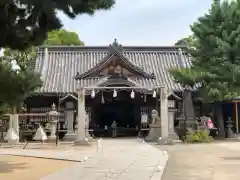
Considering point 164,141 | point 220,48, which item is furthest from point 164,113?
point 220,48

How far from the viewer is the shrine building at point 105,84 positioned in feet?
98.6

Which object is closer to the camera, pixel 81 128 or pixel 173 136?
pixel 81 128

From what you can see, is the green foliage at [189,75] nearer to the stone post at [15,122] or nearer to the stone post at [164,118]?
the stone post at [164,118]

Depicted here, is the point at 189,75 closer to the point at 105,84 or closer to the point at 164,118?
the point at 164,118

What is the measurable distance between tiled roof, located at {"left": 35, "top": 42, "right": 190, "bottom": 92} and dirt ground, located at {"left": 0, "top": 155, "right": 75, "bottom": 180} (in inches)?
612

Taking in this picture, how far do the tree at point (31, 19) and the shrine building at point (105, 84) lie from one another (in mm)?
18877

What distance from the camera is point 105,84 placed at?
97.7ft

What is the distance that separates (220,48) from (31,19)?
1989 cm

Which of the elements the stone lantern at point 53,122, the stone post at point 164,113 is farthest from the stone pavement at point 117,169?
the stone lantern at point 53,122

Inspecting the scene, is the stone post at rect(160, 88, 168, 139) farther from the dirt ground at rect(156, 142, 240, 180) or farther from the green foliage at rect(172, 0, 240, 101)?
the dirt ground at rect(156, 142, 240, 180)

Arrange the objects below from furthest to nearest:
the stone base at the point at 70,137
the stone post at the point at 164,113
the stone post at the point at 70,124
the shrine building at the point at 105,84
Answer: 1. the shrine building at the point at 105,84
2. the stone post at the point at 70,124
3. the stone base at the point at 70,137
4. the stone post at the point at 164,113

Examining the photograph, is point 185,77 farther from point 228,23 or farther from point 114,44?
point 114,44

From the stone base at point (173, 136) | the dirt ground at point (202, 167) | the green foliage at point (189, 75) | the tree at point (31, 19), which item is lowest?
the dirt ground at point (202, 167)

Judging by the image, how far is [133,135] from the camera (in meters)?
32.3
